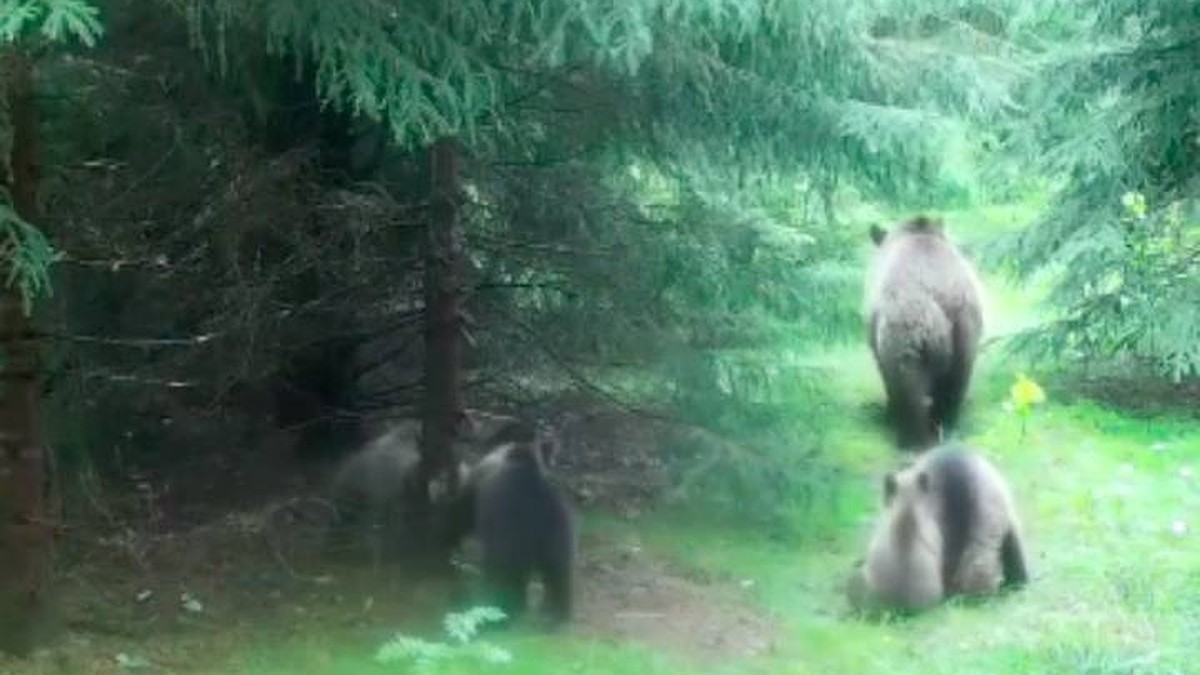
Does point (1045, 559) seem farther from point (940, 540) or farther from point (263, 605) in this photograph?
point (263, 605)

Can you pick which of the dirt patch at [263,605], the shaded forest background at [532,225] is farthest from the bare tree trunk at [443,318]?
the dirt patch at [263,605]

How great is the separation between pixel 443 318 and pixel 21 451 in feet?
7.57

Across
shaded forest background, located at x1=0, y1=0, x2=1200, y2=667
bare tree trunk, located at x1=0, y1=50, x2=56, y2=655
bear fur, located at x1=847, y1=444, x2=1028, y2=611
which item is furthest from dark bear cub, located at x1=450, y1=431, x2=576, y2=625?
bare tree trunk, located at x1=0, y1=50, x2=56, y2=655

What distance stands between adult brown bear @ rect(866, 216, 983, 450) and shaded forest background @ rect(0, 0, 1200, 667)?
872 millimetres

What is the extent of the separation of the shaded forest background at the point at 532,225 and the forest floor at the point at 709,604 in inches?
11.3

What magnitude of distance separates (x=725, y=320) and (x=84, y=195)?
374cm

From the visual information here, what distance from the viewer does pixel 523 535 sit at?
8.88m

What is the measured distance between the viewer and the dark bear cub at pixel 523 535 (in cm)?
884

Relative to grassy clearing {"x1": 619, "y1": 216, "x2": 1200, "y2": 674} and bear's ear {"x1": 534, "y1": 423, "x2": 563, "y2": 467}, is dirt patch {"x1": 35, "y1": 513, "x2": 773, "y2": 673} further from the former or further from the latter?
bear's ear {"x1": 534, "y1": 423, "x2": 563, "y2": 467}

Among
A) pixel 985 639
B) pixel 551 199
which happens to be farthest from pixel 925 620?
pixel 551 199

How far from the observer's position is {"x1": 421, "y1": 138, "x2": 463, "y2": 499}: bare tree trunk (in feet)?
29.7

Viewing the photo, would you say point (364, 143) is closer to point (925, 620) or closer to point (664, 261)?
point (664, 261)

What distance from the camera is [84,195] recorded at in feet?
28.9

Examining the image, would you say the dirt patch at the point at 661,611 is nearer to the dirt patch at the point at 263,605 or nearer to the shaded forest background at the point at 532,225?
the dirt patch at the point at 263,605
